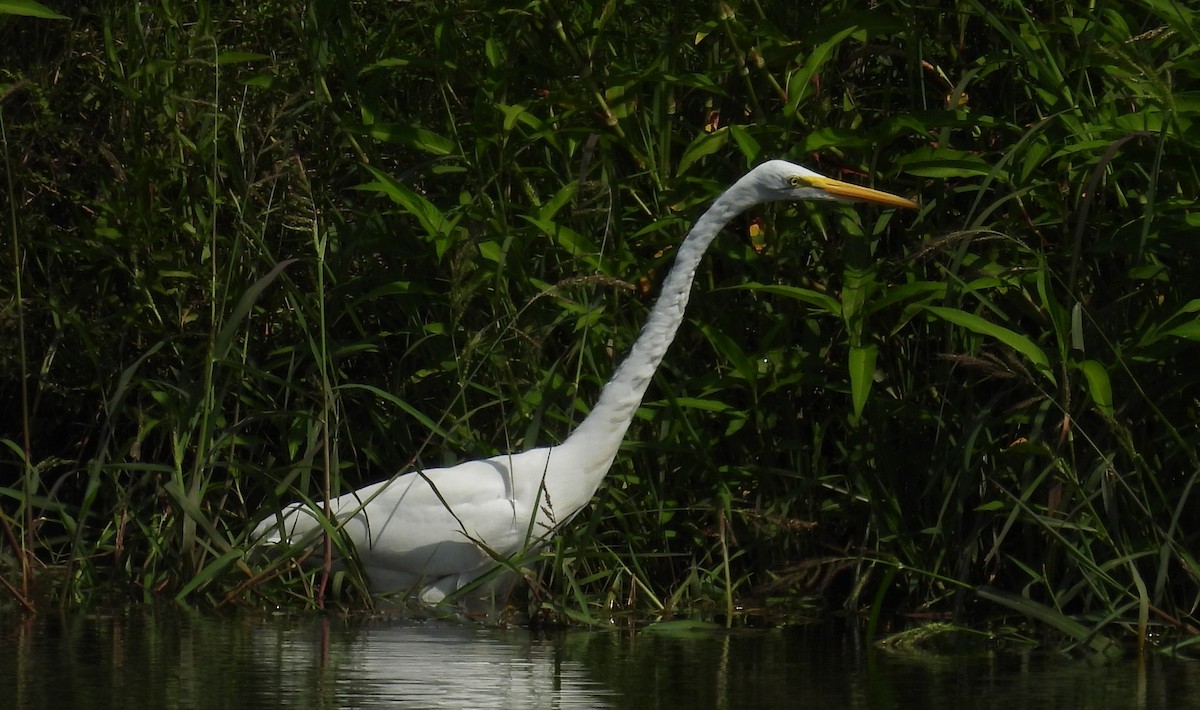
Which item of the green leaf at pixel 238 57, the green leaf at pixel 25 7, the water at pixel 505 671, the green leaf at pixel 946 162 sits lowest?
the water at pixel 505 671

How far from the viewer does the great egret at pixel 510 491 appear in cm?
443

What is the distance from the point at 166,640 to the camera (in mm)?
4012

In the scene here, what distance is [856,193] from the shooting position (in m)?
4.40

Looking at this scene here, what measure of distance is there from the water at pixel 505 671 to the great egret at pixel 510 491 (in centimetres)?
39

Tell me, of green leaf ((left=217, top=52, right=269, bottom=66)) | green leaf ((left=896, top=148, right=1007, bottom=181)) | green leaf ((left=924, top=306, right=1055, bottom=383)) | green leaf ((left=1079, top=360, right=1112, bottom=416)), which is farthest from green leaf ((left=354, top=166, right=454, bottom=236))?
green leaf ((left=1079, top=360, right=1112, bottom=416))

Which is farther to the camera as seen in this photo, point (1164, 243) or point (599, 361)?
point (599, 361)

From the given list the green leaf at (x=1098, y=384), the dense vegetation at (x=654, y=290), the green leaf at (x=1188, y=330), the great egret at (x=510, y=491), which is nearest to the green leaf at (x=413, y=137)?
the dense vegetation at (x=654, y=290)

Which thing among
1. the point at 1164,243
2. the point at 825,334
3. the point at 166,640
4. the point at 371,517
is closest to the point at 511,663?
the point at 166,640

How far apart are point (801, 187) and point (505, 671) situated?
1597 millimetres

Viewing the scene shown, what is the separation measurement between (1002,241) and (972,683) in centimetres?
144

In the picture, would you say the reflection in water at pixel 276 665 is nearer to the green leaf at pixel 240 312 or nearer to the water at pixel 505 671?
the water at pixel 505 671

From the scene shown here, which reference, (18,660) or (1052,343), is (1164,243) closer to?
(1052,343)

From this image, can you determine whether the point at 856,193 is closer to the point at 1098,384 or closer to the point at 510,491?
the point at 1098,384

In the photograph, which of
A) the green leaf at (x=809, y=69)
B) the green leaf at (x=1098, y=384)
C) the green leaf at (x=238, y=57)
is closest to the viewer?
the green leaf at (x=1098, y=384)
